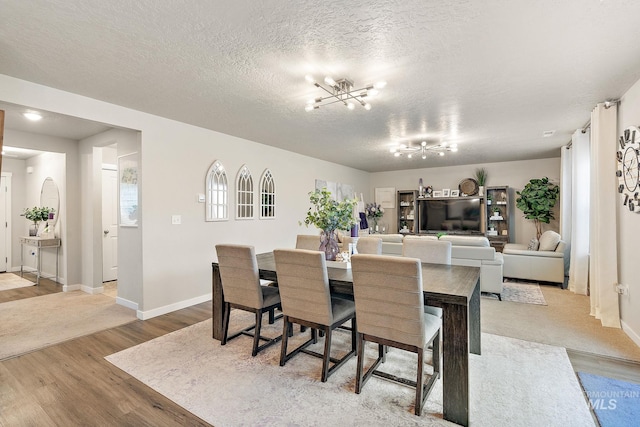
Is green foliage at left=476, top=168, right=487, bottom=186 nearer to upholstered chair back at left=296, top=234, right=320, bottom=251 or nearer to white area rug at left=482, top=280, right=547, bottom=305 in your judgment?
white area rug at left=482, top=280, right=547, bottom=305

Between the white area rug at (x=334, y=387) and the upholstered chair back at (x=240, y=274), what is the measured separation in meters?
0.50

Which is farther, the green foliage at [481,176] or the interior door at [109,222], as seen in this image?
the green foliage at [481,176]

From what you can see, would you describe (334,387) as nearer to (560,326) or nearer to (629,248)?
(560,326)

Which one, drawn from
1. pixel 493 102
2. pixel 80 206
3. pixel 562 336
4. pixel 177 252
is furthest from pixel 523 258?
pixel 80 206

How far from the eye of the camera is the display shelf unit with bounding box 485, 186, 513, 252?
7281mm

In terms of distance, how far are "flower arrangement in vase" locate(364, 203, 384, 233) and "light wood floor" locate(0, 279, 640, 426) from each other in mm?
6235

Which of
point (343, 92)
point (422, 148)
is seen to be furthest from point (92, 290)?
point (422, 148)

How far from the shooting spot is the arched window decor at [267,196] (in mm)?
5297

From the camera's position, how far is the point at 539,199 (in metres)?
6.57

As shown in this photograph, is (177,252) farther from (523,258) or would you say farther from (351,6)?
(523,258)

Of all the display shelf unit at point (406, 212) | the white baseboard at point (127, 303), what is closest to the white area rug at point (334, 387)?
the white baseboard at point (127, 303)

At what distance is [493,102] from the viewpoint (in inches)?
131

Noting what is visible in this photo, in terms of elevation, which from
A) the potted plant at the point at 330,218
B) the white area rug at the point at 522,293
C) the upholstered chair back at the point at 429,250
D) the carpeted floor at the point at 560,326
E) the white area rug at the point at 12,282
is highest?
the potted plant at the point at 330,218

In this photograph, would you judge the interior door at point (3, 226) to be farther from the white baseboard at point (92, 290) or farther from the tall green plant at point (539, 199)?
Answer: the tall green plant at point (539, 199)
